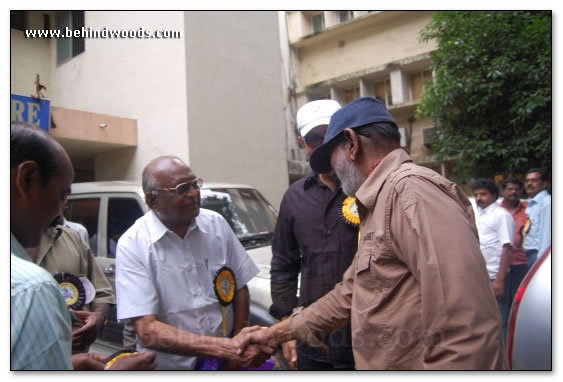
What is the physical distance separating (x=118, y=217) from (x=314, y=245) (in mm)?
2480

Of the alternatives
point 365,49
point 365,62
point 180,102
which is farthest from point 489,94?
point 180,102

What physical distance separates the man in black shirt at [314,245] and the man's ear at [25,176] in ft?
4.68

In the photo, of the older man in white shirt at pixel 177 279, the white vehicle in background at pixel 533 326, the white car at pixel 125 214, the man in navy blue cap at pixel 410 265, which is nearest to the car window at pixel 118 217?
the white car at pixel 125 214

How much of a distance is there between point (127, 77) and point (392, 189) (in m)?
6.25

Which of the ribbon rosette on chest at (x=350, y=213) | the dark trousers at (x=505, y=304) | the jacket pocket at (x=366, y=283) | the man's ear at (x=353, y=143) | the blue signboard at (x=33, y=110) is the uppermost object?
the blue signboard at (x=33, y=110)

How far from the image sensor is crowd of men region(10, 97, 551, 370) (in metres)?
1.03

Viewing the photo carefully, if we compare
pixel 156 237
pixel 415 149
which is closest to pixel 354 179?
pixel 156 237

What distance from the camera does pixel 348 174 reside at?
1.69 meters

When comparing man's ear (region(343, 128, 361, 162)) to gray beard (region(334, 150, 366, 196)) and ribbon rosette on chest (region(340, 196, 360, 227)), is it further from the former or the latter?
ribbon rosette on chest (region(340, 196, 360, 227))

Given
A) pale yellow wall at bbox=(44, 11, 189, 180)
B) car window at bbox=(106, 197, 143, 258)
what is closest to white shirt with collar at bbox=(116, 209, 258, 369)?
car window at bbox=(106, 197, 143, 258)

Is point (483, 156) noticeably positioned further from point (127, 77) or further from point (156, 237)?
point (156, 237)

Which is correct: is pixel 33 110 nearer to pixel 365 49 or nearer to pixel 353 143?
pixel 353 143

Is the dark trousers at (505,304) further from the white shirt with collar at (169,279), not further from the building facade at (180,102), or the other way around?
the building facade at (180,102)

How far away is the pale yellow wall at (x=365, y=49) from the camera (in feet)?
39.0
